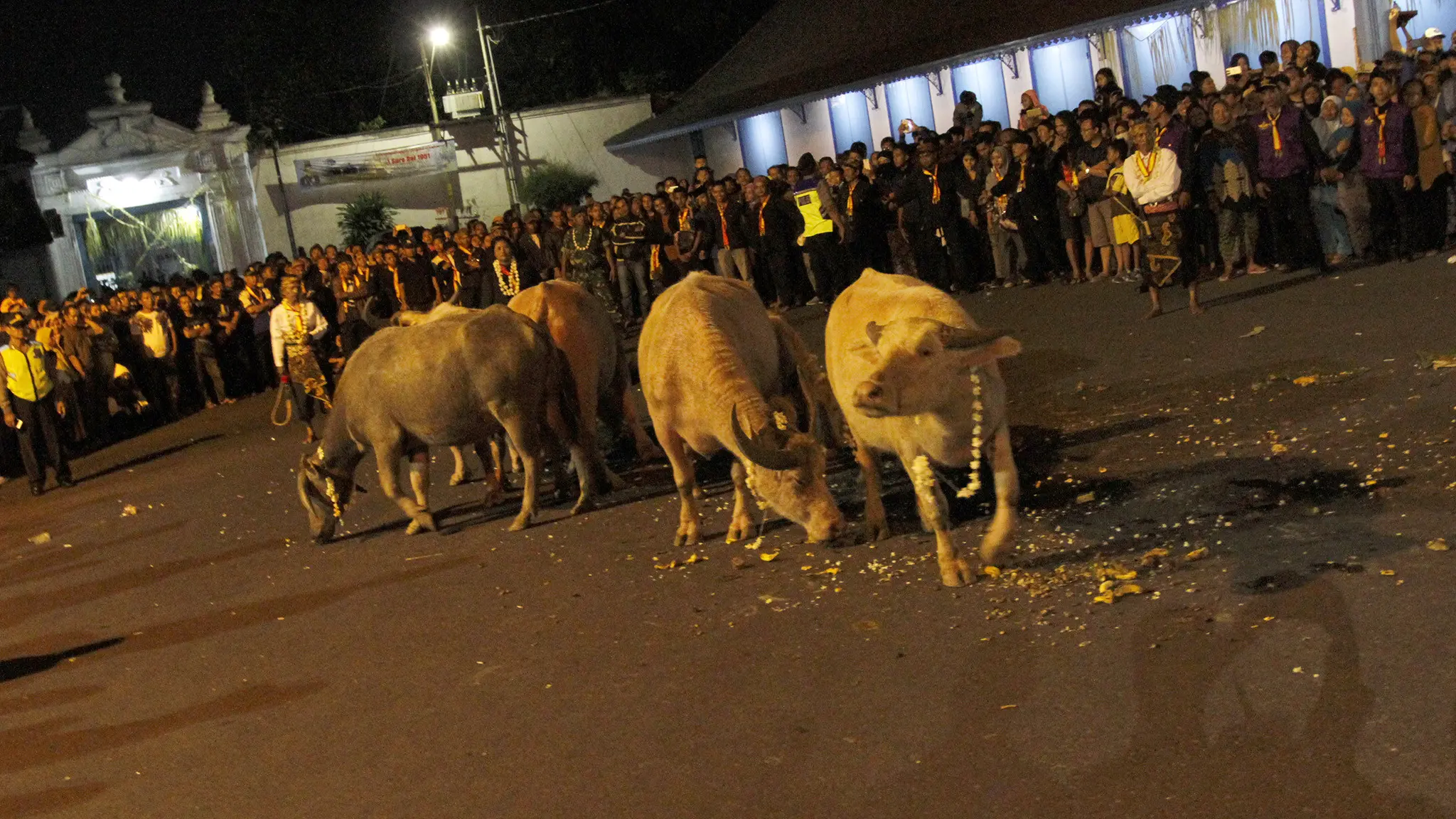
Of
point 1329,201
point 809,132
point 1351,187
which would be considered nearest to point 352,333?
point 1329,201

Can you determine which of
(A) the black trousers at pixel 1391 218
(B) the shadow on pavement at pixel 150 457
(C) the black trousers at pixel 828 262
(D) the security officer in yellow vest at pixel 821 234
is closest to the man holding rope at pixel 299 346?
(B) the shadow on pavement at pixel 150 457

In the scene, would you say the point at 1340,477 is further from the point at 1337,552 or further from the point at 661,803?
the point at 661,803

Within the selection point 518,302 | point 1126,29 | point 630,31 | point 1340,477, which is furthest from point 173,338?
point 630,31

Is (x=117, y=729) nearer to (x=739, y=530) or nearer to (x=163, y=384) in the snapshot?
(x=739, y=530)

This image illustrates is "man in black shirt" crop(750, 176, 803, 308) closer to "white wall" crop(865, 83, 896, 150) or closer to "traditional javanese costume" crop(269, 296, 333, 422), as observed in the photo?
"traditional javanese costume" crop(269, 296, 333, 422)

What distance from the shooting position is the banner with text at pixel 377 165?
125ft

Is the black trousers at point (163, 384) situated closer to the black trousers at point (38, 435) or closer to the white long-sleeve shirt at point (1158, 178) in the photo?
the black trousers at point (38, 435)

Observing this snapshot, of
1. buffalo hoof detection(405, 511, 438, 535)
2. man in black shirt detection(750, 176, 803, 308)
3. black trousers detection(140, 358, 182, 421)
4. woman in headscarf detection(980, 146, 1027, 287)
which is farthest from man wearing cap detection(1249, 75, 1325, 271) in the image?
black trousers detection(140, 358, 182, 421)

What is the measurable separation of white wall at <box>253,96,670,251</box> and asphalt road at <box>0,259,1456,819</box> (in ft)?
91.5

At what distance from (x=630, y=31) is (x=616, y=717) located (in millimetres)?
43687

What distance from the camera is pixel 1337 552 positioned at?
21.1ft

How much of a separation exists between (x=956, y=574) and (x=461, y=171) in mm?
34636

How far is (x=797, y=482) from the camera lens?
782 centimetres

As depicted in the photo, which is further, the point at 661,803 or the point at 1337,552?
the point at 1337,552
